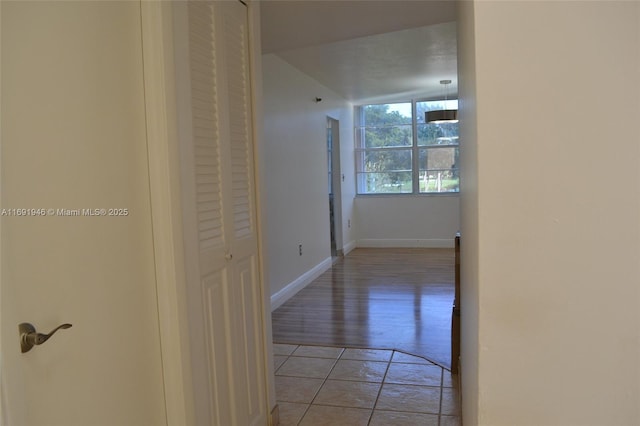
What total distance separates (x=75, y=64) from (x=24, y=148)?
274mm

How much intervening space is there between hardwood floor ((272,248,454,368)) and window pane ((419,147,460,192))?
1515mm

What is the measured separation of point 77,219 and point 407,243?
273 inches

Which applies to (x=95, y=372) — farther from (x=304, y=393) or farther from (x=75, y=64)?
(x=304, y=393)

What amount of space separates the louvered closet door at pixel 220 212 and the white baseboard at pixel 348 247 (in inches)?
201

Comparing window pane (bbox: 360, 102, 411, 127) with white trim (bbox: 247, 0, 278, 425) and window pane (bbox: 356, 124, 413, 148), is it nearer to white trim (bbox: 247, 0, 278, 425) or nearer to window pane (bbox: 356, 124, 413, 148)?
window pane (bbox: 356, 124, 413, 148)

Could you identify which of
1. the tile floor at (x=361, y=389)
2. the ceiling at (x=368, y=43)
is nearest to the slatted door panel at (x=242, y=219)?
the tile floor at (x=361, y=389)

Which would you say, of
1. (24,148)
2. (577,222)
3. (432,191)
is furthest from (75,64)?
(432,191)

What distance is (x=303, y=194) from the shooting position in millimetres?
5367

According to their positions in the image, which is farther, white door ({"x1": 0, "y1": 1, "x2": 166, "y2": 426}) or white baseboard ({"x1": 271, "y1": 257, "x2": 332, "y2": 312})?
white baseboard ({"x1": 271, "y1": 257, "x2": 332, "y2": 312})

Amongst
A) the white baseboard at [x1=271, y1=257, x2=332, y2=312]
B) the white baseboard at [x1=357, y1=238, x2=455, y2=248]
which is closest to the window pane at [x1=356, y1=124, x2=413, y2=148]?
the white baseboard at [x1=357, y1=238, x2=455, y2=248]

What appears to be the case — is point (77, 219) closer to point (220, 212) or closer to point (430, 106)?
point (220, 212)

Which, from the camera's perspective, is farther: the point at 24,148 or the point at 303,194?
the point at 303,194

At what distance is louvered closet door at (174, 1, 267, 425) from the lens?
1.63 metres

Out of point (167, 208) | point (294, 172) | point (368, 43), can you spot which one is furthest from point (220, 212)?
point (294, 172)
